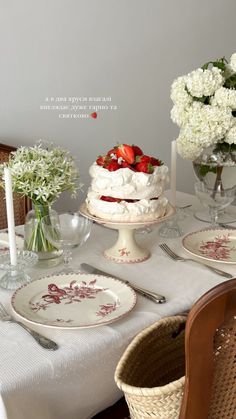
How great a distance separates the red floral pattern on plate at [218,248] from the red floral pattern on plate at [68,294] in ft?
1.21

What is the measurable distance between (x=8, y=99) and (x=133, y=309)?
1.56 meters

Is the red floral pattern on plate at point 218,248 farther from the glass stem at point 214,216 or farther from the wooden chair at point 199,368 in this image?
the wooden chair at point 199,368

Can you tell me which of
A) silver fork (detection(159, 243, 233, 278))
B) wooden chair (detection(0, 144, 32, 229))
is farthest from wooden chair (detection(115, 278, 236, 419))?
wooden chair (detection(0, 144, 32, 229))

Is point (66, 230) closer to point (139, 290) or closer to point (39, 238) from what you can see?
point (39, 238)

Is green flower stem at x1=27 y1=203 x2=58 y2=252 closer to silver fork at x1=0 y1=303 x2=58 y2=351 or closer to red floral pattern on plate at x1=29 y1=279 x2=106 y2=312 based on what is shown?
red floral pattern on plate at x1=29 y1=279 x2=106 y2=312

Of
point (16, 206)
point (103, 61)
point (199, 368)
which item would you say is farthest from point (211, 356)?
point (103, 61)

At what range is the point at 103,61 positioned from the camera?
105 inches

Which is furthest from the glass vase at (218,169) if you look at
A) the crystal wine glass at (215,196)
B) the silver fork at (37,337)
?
the silver fork at (37,337)

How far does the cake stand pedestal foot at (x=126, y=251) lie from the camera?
137cm

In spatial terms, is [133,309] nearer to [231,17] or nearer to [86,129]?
[86,129]

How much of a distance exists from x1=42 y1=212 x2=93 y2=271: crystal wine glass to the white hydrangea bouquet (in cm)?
4

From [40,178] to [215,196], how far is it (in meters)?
0.61

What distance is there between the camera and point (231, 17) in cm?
319

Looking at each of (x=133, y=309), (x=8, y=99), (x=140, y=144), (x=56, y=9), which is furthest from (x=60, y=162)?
(x=140, y=144)
